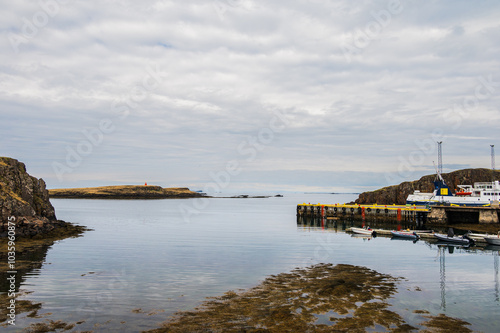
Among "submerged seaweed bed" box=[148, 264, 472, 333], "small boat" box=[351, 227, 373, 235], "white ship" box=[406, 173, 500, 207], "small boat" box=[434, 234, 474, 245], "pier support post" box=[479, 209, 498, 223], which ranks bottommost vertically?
"small boat" box=[351, 227, 373, 235]

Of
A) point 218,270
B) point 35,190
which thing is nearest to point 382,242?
point 218,270

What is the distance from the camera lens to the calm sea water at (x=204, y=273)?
2034 centimetres

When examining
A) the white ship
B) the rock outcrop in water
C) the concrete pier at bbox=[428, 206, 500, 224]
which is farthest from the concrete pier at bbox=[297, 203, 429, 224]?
the rock outcrop in water

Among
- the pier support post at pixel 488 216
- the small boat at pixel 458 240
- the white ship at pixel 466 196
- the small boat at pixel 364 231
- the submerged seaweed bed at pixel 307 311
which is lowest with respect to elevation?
the small boat at pixel 364 231

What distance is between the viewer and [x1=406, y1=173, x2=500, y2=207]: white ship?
76.7m

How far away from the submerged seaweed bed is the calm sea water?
1056 millimetres

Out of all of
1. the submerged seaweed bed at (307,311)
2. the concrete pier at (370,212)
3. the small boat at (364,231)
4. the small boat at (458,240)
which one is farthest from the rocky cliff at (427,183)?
the submerged seaweed bed at (307,311)

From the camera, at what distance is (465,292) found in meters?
25.8

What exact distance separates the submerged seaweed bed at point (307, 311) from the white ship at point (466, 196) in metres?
66.8

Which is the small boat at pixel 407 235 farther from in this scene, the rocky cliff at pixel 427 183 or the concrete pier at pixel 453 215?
the rocky cliff at pixel 427 183

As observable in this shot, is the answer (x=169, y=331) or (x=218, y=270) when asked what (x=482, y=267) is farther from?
(x=169, y=331)

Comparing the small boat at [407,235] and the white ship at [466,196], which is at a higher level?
the white ship at [466,196]

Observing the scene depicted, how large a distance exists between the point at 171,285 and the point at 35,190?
1871 inches
